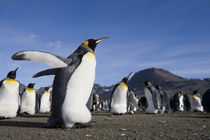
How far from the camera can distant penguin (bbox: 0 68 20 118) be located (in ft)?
22.7

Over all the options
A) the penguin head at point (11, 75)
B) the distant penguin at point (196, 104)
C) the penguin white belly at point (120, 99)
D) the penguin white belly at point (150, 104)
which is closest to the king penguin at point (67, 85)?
the penguin head at point (11, 75)

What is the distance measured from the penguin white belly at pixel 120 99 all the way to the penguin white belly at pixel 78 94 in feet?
17.6

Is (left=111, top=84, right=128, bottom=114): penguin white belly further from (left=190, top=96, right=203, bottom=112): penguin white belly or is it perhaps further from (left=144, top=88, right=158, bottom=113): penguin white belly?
(left=190, top=96, right=203, bottom=112): penguin white belly

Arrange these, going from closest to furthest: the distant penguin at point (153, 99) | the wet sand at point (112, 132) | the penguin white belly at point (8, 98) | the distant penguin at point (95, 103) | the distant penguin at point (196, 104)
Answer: the wet sand at point (112, 132), the penguin white belly at point (8, 98), the distant penguin at point (153, 99), the distant penguin at point (196, 104), the distant penguin at point (95, 103)

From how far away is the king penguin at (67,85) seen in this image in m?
3.70

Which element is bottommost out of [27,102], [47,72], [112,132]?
[112,132]

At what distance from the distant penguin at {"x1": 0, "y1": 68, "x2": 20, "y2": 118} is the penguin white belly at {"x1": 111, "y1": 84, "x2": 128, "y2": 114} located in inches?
165

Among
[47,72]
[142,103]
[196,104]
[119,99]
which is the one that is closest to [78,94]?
[47,72]

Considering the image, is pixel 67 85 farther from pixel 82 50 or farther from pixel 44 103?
pixel 44 103

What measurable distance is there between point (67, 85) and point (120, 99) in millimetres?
5899

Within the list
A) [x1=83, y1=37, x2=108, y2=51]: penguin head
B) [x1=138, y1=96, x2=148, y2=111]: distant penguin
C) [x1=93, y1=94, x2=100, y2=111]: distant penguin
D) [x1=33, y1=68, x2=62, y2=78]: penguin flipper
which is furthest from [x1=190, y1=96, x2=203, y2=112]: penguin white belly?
[x1=33, y1=68, x2=62, y2=78]: penguin flipper

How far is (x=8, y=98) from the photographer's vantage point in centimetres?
702

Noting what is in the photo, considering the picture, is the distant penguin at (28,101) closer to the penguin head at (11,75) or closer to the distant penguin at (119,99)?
the penguin head at (11,75)

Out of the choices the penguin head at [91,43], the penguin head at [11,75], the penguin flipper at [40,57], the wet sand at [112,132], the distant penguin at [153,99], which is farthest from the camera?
the distant penguin at [153,99]
